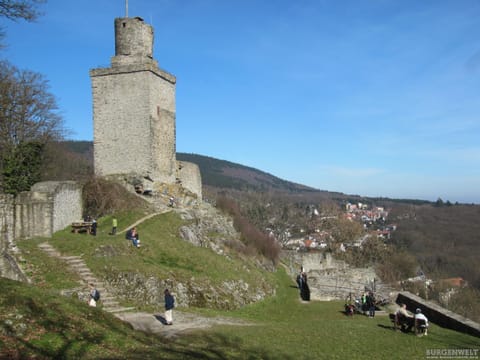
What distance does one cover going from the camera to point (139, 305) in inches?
634

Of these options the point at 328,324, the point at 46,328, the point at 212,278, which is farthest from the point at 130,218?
the point at 46,328

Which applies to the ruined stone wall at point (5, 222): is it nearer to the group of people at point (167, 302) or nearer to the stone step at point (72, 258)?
the stone step at point (72, 258)

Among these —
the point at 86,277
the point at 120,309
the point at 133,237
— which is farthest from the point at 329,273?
the point at 120,309

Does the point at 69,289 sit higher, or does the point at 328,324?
the point at 69,289

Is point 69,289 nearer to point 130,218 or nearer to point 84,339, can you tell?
point 84,339

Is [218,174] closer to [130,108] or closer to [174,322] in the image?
[130,108]

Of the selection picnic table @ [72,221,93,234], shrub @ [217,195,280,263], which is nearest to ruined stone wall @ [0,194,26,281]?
picnic table @ [72,221,93,234]

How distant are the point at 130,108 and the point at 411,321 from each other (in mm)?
19371

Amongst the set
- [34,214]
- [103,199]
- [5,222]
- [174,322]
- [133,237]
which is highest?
[103,199]

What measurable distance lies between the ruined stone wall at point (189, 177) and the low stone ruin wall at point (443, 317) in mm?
16108

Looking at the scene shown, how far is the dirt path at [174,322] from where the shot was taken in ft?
43.6

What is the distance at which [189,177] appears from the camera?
32.3m

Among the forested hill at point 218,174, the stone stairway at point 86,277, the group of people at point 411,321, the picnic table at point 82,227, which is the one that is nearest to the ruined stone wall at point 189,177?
the picnic table at point 82,227

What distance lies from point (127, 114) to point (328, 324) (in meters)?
17.5
